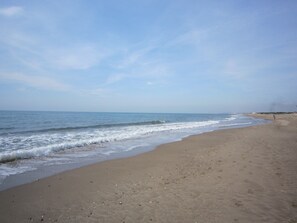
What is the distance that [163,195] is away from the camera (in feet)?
17.3

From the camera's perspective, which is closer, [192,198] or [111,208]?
[111,208]

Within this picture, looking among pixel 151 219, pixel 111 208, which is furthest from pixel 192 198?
pixel 111 208

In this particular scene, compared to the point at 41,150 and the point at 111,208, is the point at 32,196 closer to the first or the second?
the point at 111,208

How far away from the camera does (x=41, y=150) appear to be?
11562mm

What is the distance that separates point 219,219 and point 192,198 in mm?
1013

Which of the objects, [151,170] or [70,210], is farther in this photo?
[151,170]

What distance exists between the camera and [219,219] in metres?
4.10

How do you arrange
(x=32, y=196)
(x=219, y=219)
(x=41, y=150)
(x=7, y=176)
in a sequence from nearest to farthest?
(x=219, y=219) → (x=32, y=196) → (x=7, y=176) → (x=41, y=150)

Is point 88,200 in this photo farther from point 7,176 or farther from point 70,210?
point 7,176

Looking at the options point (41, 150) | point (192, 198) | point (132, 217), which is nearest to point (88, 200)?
point (132, 217)

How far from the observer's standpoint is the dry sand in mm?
4293

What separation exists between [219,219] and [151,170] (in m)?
4.09

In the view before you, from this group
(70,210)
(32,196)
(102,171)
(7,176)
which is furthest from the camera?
(102,171)

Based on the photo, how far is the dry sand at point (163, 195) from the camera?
429 centimetres
